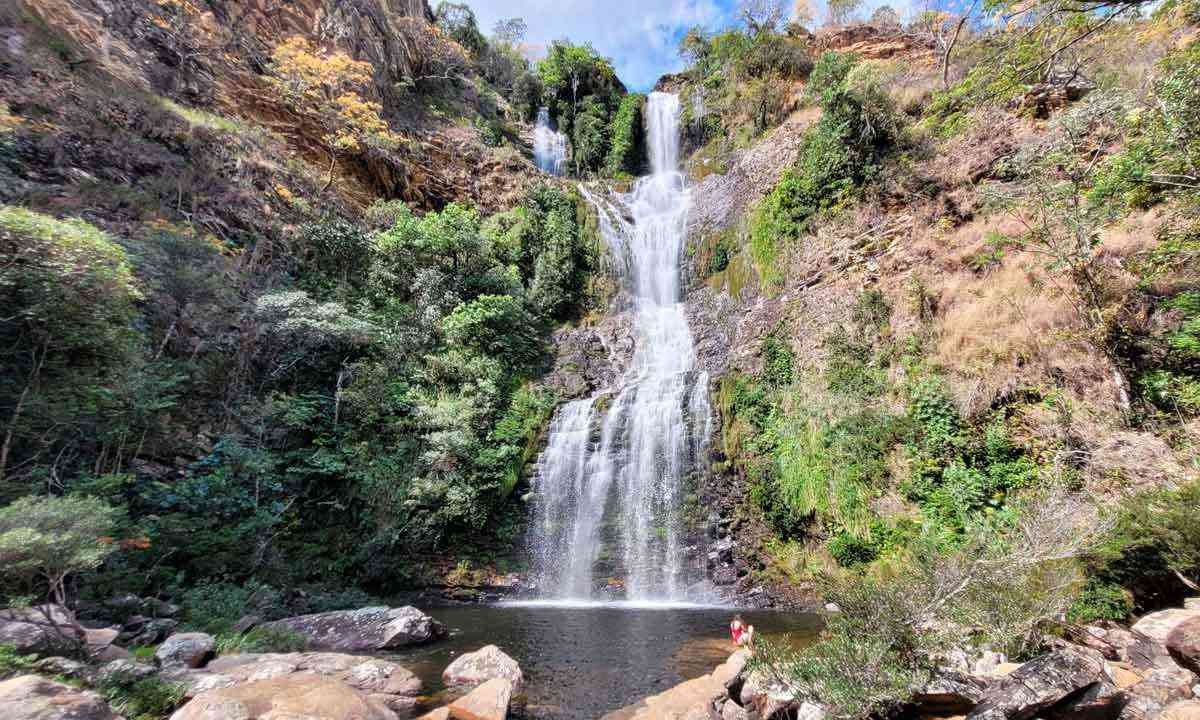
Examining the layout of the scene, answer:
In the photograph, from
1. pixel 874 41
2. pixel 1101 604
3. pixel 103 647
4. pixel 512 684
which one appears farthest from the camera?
pixel 874 41

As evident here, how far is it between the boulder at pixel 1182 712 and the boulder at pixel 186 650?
8686 mm

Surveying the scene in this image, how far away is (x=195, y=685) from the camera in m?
4.65

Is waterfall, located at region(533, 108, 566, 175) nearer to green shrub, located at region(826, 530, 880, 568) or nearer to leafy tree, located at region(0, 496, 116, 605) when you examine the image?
green shrub, located at region(826, 530, 880, 568)

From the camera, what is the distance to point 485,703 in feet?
16.4

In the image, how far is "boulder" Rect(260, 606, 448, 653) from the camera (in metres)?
7.21

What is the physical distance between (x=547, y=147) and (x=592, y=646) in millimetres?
27157

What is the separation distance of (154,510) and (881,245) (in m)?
17.3

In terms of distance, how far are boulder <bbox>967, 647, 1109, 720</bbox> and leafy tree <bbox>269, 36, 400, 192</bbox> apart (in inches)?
809

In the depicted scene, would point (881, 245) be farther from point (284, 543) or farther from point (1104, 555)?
point (284, 543)

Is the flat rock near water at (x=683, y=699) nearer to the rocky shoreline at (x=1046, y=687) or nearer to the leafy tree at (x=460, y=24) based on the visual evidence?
the rocky shoreline at (x=1046, y=687)

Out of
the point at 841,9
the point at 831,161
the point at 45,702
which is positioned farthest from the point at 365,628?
the point at 841,9

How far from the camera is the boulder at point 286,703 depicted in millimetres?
3717

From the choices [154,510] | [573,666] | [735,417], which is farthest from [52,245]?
[735,417]

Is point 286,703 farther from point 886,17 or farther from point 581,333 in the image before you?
point 886,17
